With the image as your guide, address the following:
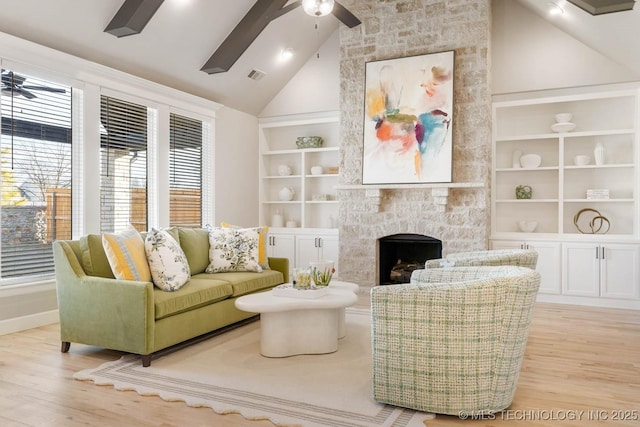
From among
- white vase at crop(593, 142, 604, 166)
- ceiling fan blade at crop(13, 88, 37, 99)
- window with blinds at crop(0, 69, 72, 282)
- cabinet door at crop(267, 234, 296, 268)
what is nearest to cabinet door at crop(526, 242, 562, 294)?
white vase at crop(593, 142, 604, 166)

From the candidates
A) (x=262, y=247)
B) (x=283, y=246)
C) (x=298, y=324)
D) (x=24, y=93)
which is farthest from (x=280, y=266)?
(x=24, y=93)

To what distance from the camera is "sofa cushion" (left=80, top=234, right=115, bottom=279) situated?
368 cm

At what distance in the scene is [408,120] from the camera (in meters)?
5.94

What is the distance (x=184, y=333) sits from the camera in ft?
11.9

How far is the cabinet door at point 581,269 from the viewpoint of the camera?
17.7 feet

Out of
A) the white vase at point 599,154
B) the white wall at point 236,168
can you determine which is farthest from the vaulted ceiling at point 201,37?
the white vase at point 599,154

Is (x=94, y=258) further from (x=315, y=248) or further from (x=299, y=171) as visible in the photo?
(x=299, y=171)

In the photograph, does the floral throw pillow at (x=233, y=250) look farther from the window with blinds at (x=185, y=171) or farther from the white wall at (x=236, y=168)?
the white wall at (x=236, y=168)

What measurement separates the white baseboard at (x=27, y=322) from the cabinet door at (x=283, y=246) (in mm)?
3176

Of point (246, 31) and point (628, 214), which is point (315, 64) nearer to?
point (246, 31)

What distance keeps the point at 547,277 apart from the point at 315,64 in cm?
433

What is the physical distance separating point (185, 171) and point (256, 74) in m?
1.70

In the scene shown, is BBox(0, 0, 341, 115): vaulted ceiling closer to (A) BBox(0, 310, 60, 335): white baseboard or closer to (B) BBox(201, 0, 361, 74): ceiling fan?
(B) BBox(201, 0, 361, 74): ceiling fan

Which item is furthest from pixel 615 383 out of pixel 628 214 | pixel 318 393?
pixel 628 214
